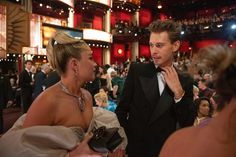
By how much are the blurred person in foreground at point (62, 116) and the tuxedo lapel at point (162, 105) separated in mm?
341

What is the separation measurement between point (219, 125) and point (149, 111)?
112 cm

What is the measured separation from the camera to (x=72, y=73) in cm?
174

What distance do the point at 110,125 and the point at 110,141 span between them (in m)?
0.18

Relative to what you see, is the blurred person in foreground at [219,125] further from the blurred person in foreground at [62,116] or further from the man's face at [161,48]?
the man's face at [161,48]

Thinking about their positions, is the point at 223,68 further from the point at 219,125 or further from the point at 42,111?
the point at 42,111

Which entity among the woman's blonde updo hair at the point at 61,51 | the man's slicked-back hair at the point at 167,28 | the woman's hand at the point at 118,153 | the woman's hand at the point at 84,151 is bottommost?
the woman's hand at the point at 118,153

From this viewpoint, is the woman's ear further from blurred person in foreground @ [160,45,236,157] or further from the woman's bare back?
blurred person in foreground @ [160,45,236,157]

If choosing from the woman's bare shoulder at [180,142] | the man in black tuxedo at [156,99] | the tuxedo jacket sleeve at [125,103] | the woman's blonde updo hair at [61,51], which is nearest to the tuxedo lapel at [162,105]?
the man in black tuxedo at [156,99]

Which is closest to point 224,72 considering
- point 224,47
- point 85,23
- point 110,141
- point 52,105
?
point 224,47

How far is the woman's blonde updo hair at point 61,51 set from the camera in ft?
5.64

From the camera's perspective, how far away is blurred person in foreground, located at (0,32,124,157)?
1380 mm

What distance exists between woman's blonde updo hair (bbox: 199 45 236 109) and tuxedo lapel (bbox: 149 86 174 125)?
1015 millimetres

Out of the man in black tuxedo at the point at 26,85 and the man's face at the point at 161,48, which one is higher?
the man's face at the point at 161,48

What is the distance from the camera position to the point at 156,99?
6.33 feet
